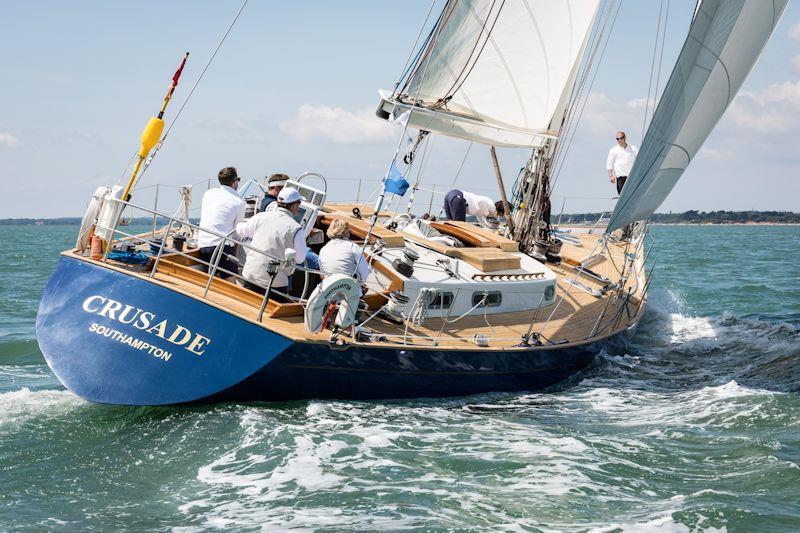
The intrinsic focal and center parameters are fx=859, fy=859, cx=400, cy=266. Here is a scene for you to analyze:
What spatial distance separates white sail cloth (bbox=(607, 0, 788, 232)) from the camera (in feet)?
35.0

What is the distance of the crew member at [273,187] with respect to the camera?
967 cm

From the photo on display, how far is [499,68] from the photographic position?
39.8 ft

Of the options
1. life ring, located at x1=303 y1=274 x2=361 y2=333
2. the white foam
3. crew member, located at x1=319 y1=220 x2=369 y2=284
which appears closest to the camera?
life ring, located at x1=303 y1=274 x2=361 y2=333

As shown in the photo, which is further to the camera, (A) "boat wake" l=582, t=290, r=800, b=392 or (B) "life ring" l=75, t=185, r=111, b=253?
(A) "boat wake" l=582, t=290, r=800, b=392

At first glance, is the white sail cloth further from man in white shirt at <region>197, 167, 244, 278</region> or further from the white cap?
man in white shirt at <region>197, 167, 244, 278</region>

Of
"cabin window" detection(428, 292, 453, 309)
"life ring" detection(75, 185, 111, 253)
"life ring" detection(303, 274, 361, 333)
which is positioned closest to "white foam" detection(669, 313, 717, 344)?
"cabin window" detection(428, 292, 453, 309)

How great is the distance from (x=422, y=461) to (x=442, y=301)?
10.2ft

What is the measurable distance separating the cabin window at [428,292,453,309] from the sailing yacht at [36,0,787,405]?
0.04 metres

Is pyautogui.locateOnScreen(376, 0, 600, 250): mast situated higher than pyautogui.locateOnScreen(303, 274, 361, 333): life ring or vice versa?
pyautogui.locateOnScreen(376, 0, 600, 250): mast

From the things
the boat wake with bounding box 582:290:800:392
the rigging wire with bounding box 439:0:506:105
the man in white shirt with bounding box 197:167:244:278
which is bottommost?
the boat wake with bounding box 582:290:800:392

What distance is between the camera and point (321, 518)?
5836 mm

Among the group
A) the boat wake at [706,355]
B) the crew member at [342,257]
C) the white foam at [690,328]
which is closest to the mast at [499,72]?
the crew member at [342,257]

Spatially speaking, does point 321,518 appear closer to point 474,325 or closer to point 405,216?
point 474,325

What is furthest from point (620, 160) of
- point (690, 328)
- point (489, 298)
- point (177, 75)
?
point (177, 75)
